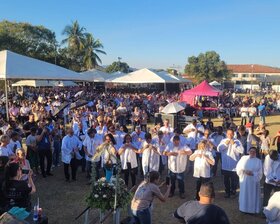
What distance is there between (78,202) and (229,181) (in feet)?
12.9

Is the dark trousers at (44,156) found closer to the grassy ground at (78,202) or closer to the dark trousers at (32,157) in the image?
the dark trousers at (32,157)

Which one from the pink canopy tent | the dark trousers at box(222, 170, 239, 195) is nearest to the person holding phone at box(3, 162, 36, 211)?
the dark trousers at box(222, 170, 239, 195)

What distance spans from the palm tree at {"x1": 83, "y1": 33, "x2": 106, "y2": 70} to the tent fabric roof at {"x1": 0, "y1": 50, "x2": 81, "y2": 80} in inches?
1749

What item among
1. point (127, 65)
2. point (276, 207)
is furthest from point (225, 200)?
point (127, 65)

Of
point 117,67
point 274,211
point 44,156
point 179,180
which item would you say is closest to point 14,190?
point 274,211

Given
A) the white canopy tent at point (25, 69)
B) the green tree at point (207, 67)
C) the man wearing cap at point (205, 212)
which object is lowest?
the man wearing cap at point (205, 212)

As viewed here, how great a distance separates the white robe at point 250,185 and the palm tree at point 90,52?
169ft

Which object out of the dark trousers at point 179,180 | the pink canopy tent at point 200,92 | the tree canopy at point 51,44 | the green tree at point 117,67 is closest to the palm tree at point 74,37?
the tree canopy at point 51,44

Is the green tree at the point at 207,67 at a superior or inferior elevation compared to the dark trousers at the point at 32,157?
superior

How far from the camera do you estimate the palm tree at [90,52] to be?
5794 centimetres

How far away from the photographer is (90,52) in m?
58.2

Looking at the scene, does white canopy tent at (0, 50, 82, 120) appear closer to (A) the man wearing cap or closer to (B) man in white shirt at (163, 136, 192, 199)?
(B) man in white shirt at (163, 136, 192, 199)

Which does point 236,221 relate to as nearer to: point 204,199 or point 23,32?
point 204,199

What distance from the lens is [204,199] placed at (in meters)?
4.40
